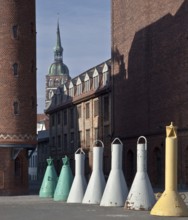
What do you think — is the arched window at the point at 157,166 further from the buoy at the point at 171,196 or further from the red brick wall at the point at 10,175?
the buoy at the point at 171,196

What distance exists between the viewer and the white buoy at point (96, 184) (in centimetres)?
3516

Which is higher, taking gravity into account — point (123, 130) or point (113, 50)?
point (113, 50)

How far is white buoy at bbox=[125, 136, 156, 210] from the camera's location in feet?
99.6

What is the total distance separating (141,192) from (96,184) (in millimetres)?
5298

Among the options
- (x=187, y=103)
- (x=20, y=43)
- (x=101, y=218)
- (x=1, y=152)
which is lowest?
(x=101, y=218)

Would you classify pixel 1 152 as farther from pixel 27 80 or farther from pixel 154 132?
pixel 154 132

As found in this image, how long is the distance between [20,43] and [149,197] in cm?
1979

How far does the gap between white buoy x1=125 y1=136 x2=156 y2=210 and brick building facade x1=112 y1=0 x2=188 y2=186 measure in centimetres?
1879

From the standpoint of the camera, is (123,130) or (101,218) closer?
(101,218)

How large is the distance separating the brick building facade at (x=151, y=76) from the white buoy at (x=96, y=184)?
1502 cm

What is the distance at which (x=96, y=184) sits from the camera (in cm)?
3538

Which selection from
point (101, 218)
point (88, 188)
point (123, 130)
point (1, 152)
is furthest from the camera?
point (123, 130)

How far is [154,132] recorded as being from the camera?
5494 centimetres

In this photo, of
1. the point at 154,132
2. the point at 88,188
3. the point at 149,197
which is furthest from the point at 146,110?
the point at 149,197
